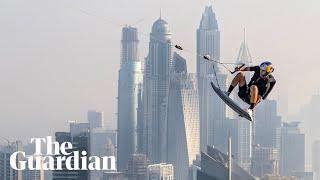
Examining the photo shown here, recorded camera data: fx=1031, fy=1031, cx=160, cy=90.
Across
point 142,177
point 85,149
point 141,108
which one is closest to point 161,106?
point 141,108

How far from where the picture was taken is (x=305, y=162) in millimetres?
172500

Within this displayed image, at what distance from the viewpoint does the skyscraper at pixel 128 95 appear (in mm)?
153375

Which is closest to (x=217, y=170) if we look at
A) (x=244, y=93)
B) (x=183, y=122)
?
(x=183, y=122)

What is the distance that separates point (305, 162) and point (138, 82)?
31340mm

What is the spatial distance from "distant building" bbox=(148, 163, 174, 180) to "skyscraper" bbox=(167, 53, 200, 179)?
1.89 meters

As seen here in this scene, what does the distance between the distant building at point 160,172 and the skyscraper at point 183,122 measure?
1.89 metres

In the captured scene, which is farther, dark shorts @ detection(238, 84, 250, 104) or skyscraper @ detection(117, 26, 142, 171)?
skyscraper @ detection(117, 26, 142, 171)

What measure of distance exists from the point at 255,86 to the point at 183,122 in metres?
137

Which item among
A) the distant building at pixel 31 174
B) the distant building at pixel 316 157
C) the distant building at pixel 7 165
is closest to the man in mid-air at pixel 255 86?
→ the distant building at pixel 7 165

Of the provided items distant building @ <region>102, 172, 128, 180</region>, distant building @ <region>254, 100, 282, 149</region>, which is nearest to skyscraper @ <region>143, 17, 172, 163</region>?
distant building @ <region>254, 100, 282, 149</region>

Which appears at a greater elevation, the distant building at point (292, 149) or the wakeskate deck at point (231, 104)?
the wakeskate deck at point (231, 104)

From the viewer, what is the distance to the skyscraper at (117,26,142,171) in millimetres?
153375

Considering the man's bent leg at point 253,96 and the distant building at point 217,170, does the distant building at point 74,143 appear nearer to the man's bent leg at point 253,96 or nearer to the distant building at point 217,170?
the distant building at point 217,170

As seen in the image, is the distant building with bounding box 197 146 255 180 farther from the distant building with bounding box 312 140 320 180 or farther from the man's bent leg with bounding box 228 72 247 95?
the distant building with bounding box 312 140 320 180
